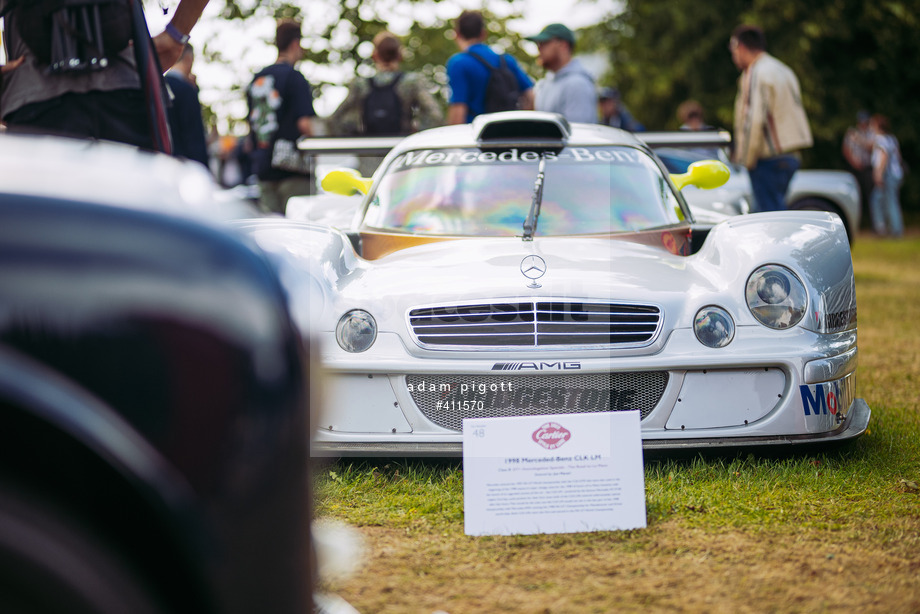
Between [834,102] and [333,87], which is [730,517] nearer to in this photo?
[333,87]

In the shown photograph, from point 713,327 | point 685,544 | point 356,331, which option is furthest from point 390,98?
point 685,544

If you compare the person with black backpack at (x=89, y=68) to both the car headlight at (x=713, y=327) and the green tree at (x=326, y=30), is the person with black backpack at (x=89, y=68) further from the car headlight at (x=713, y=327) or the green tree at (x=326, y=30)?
the green tree at (x=326, y=30)

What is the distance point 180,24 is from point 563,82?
4066 mm

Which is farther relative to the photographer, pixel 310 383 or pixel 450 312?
pixel 450 312

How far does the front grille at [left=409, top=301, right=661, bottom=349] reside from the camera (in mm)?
3266

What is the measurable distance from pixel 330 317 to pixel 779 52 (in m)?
21.6

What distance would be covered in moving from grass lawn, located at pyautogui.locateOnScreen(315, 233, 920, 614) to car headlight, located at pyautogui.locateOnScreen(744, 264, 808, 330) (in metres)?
0.51

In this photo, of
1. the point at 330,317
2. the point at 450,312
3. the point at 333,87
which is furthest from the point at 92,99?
the point at 333,87

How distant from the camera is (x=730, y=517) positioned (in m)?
2.98

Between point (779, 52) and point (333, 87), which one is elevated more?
point (333, 87)

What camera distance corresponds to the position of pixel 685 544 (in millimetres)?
2756

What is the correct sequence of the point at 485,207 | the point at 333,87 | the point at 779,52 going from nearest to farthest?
the point at 485,207
the point at 333,87
the point at 779,52

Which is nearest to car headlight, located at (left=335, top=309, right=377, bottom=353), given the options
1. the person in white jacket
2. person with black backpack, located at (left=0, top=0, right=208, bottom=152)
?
person with black backpack, located at (left=0, top=0, right=208, bottom=152)

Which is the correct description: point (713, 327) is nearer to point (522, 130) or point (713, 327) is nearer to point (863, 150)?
point (522, 130)
